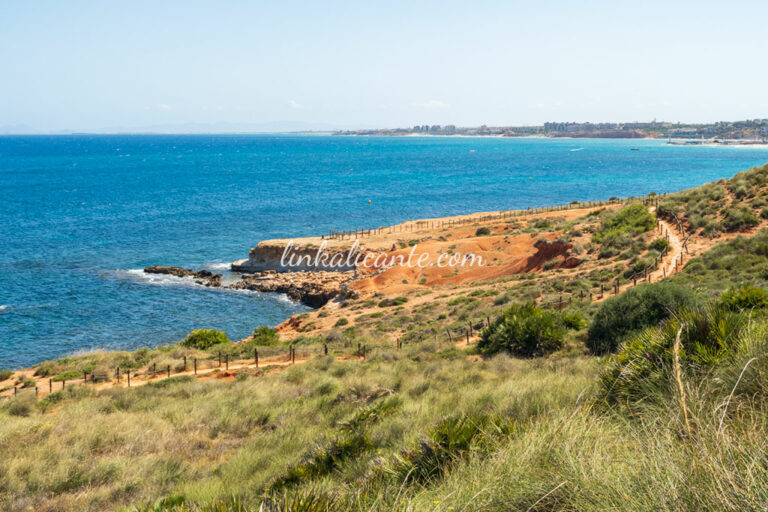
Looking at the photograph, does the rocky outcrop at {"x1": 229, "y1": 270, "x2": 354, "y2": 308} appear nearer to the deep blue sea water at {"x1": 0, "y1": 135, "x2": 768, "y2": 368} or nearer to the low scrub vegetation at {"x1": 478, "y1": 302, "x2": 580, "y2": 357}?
the deep blue sea water at {"x1": 0, "y1": 135, "x2": 768, "y2": 368}

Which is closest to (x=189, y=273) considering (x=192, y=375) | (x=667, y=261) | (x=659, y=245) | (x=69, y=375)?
(x=69, y=375)

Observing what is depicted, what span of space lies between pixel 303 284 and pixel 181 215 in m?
39.3

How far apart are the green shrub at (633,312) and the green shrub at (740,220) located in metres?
18.2

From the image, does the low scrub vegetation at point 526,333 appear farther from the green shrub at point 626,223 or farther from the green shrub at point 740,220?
the green shrub at point 626,223

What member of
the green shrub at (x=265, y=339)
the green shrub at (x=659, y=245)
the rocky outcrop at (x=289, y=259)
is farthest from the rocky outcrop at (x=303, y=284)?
the green shrub at (x=659, y=245)

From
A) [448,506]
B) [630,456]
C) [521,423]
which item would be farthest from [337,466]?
[630,456]

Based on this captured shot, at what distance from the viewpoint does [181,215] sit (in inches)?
3007

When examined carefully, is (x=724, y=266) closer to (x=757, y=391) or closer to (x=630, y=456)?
(x=757, y=391)

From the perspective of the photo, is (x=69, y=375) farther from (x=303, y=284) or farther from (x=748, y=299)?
(x=303, y=284)

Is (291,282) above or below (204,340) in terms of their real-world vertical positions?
below

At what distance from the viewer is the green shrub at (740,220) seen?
95.8 ft

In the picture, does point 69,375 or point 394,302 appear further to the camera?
point 394,302

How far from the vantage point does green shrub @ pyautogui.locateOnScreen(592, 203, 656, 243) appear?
113 ft

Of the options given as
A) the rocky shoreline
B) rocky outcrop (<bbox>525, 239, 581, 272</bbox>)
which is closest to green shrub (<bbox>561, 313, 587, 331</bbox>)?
rocky outcrop (<bbox>525, 239, 581, 272</bbox>)
